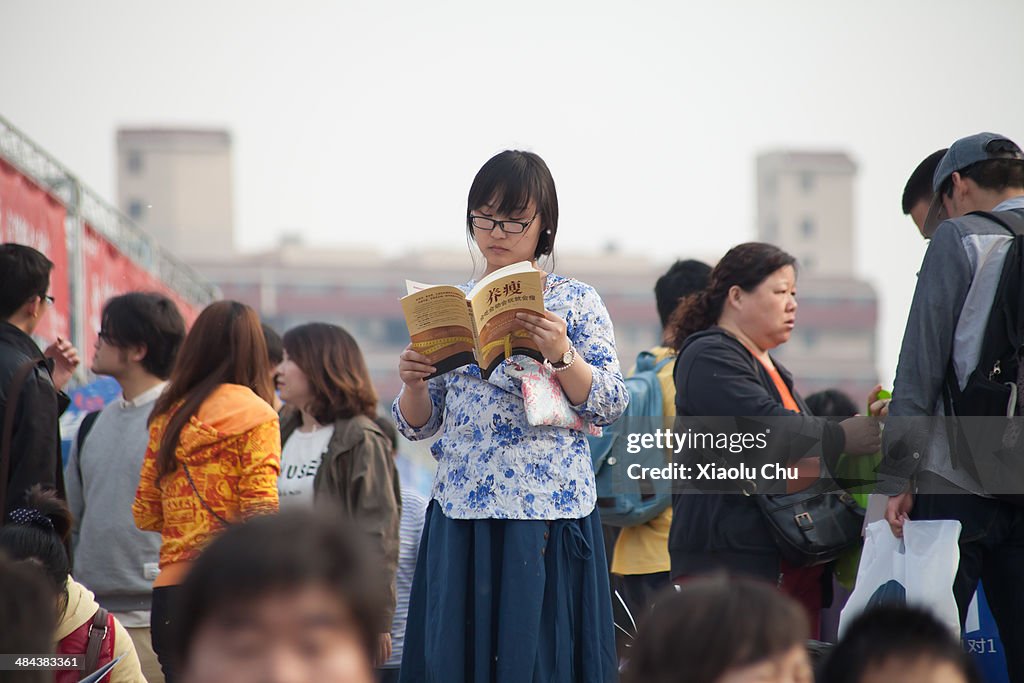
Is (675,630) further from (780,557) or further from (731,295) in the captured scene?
(731,295)

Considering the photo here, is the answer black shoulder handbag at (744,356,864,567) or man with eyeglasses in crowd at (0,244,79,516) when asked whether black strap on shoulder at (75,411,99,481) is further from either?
black shoulder handbag at (744,356,864,567)

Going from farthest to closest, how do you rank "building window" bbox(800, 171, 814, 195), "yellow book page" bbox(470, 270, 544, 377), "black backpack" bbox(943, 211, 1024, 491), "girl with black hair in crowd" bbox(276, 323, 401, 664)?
"building window" bbox(800, 171, 814, 195)
"girl with black hair in crowd" bbox(276, 323, 401, 664)
"black backpack" bbox(943, 211, 1024, 491)
"yellow book page" bbox(470, 270, 544, 377)

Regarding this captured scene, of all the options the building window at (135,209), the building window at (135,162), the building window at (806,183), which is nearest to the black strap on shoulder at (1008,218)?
the building window at (135,209)

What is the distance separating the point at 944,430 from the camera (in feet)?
10.6

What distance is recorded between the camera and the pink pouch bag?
10.3 ft

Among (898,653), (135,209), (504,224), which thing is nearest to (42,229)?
(504,224)

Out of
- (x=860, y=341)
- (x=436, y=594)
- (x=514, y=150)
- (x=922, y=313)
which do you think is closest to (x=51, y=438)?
(x=436, y=594)

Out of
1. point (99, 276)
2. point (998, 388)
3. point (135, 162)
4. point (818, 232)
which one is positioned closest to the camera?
point (998, 388)

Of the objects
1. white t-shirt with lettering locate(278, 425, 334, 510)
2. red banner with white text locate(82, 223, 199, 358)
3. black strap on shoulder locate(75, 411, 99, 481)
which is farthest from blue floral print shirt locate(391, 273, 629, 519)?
red banner with white text locate(82, 223, 199, 358)

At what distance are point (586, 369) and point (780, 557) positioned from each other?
1.21 m

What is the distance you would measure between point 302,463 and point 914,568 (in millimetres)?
2579

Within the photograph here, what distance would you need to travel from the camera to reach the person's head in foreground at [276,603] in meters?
1.47

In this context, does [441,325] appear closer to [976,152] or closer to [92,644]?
[92,644]

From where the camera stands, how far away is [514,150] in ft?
11.3
